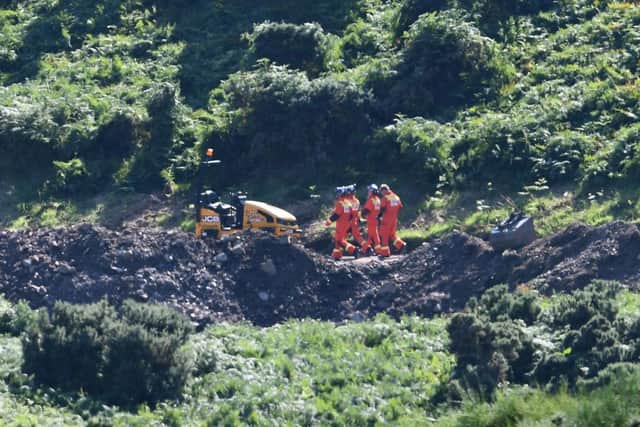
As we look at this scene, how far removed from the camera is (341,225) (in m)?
24.1

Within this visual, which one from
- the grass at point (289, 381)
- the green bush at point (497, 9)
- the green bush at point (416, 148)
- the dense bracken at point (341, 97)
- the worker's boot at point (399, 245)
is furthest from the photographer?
the green bush at point (497, 9)

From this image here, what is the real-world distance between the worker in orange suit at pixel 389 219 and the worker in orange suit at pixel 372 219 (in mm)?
115

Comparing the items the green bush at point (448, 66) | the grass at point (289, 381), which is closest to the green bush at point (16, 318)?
the grass at point (289, 381)

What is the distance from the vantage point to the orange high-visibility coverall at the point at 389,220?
24.0m

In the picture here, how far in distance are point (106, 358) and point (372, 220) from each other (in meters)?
7.50

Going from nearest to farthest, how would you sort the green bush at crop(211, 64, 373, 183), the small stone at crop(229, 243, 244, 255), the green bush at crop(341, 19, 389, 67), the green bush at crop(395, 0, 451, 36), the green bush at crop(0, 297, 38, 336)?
1. the green bush at crop(0, 297, 38, 336)
2. the small stone at crop(229, 243, 244, 255)
3. the green bush at crop(211, 64, 373, 183)
4. the green bush at crop(341, 19, 389, 67)
5. the green bush at crop(395, 0, 451, 36)

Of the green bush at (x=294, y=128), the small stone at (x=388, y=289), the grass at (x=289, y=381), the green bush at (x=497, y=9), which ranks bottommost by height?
the small stone at (x=388, y=289)

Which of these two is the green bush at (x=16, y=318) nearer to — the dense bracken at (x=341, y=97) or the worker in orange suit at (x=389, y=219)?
the worker in orange suit at (x=389, y=219)

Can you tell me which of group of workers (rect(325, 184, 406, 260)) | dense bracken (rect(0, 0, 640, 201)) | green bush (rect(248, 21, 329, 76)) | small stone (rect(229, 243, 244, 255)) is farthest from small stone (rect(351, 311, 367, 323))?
green bush (rect(248, 21, 329, 76))

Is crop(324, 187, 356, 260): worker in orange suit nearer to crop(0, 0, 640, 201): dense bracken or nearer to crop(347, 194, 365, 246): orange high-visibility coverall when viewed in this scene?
crop(347, 194, 365, 246): orange high-visibility coverall

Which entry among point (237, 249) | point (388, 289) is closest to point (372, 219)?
point (388, 289)

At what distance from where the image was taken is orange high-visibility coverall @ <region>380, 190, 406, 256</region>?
78.6 feet

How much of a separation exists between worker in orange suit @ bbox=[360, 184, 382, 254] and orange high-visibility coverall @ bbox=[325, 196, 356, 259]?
275 mm

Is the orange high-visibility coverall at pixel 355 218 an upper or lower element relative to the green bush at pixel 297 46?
lower
